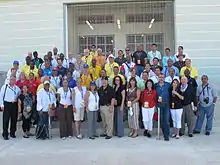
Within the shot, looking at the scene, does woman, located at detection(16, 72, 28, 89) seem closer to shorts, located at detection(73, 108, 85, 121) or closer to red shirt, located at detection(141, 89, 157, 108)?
shorts, located at detection(73, 108, 85, 121)

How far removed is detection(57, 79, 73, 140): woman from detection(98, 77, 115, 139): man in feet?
3.00

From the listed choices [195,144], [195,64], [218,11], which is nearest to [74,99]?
[195,144]

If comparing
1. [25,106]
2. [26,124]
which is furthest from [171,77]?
[26,124]

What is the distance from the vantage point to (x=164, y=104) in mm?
12023

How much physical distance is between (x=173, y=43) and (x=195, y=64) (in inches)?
58.1

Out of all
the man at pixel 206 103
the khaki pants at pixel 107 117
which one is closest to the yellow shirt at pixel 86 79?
the khaki pants at pixel 107 117

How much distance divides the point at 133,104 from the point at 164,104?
93cm

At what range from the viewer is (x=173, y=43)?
19609 mm

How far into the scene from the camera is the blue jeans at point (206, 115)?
1262 centimetres

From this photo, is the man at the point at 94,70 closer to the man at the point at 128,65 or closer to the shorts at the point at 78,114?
the man at the point at 128,65

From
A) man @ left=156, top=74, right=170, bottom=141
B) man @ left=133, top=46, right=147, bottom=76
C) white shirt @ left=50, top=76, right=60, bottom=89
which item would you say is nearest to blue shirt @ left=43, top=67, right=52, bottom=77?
white shirt @ left=50, top=76, right=60, bottom=89

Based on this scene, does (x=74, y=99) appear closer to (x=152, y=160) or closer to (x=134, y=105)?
(x=134, y=105)

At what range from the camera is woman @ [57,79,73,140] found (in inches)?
489

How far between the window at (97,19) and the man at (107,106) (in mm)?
9547
